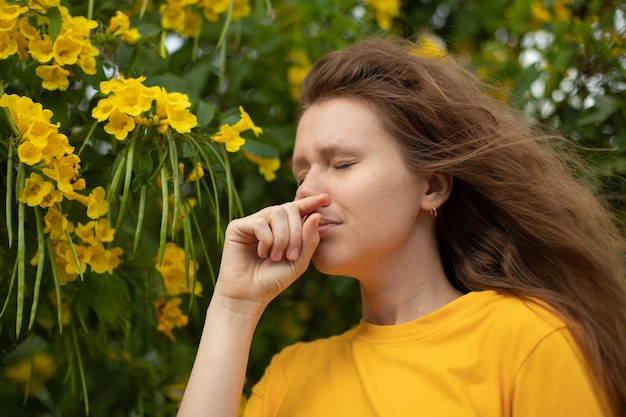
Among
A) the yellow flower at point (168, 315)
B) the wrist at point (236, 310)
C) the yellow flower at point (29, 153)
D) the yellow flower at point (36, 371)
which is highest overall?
the yellow flower at point (29, 153)

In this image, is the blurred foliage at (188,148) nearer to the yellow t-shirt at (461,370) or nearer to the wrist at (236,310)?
the wrist at (236,310)

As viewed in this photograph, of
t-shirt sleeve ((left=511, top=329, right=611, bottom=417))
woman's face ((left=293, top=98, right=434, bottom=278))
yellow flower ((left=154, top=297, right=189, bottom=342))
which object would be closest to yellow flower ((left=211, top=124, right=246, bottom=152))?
woman's face ((left=293, top=98, right=434, bottom=278))

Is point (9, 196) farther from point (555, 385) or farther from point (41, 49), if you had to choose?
point (555, 385)

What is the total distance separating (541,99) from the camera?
70.2 inches

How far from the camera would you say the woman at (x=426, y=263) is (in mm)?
1122

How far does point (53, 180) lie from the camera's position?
1.16 metres

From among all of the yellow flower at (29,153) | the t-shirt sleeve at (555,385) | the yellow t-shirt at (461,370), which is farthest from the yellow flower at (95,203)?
the t-shirt sleeve at (555,385)

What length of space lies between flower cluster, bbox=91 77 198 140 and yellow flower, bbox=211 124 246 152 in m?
0.08

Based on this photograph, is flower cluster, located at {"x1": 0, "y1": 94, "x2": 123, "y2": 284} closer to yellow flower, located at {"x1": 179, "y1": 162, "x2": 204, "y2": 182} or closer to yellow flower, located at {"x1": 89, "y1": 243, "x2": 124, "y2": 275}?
yellow flower, located at {"x1": 89, "y1": 243, "x2": 124, "y2": 275}

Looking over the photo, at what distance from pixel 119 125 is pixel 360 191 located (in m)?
0.41

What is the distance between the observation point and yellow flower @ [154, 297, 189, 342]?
4.61ft

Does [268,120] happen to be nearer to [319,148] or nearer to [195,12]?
[195,12]

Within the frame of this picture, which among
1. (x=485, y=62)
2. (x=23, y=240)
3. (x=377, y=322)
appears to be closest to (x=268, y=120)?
(x=485, y=62)

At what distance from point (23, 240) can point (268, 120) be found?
32.1 inches
